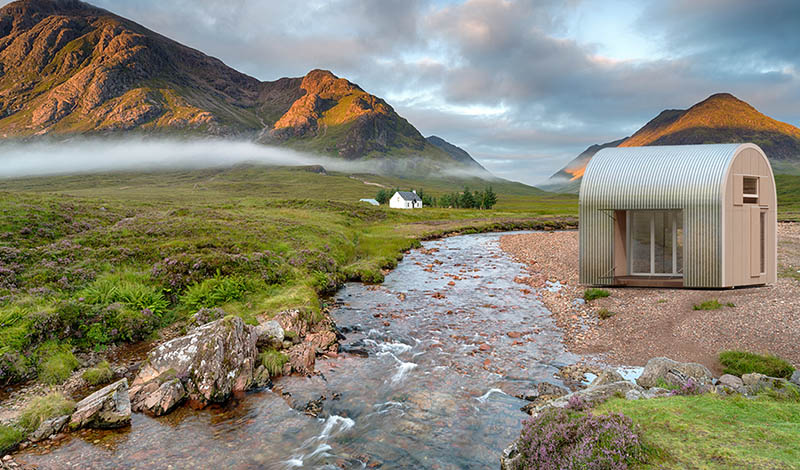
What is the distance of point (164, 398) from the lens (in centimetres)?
1191

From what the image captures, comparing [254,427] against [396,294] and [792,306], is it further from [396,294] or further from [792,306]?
[792,306]

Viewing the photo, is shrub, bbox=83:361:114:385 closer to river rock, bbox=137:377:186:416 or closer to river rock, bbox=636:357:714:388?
river rock, bbox=137:377:186:416

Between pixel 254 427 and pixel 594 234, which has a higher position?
pixel 594 234

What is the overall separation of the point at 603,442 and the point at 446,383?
24.8 ft

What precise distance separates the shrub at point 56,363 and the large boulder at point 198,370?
2397mm

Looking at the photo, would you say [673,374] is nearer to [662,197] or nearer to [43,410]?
[662,197]

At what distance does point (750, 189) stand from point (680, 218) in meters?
4.13

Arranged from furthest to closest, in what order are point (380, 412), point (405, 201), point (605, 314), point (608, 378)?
point (405, 201)
point (605, 314)
point (380, 412)
point (608, 378)

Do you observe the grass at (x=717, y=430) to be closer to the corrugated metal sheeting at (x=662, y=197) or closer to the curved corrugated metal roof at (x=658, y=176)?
the corrugated metal sheeting at (x=662, y=197)

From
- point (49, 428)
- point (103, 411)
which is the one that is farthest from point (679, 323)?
point (49, 428)

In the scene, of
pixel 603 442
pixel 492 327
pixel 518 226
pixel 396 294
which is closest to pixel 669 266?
pixel 492 327

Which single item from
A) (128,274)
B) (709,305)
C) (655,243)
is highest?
(655,243)

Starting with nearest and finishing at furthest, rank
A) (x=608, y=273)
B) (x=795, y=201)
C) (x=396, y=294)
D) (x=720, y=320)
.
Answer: (x=720, y=320) → (x=608, y=273) → (x=396, y=294) → (x=795, y=201)

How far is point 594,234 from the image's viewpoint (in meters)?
24.6
